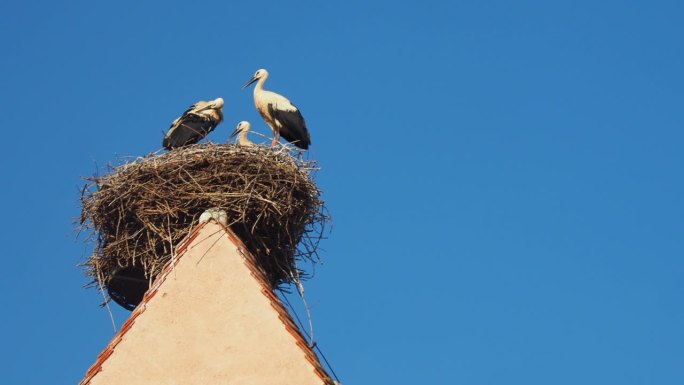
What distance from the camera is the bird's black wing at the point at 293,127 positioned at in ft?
56.5

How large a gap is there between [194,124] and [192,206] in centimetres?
318

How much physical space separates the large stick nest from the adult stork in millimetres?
1692

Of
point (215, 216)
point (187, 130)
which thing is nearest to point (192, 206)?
point (215, 216)

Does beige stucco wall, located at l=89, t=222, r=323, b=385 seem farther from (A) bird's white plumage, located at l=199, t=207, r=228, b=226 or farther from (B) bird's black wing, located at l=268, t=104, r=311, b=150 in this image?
(B) bird's black wing, located at l=268, t=104, r=311, b=150

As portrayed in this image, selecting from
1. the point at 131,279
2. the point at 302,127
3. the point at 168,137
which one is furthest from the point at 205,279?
the point at 302,127

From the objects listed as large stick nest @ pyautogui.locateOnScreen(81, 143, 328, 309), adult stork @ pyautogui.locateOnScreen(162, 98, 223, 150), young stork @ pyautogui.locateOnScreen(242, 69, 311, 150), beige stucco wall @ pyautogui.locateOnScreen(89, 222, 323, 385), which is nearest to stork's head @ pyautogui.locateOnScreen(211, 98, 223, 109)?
adult stork @ pyautogui.locateOnScreen(162, 98, 223, 150)

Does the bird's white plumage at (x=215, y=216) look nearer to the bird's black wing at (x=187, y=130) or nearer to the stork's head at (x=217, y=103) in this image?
the bird's black wing at (x=187, y=130)

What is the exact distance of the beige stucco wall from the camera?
10.1 metres

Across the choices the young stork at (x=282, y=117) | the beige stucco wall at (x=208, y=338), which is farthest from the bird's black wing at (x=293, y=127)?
the beige stucco wall at (x=208, y=338)

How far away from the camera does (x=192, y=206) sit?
13.3 m

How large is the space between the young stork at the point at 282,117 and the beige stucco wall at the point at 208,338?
19.4ft

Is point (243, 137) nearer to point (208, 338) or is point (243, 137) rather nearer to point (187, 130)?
point (187, 130)

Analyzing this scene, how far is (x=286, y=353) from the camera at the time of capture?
10.3 metres

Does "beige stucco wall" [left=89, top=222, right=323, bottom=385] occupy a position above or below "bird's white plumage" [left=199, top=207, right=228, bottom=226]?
below
